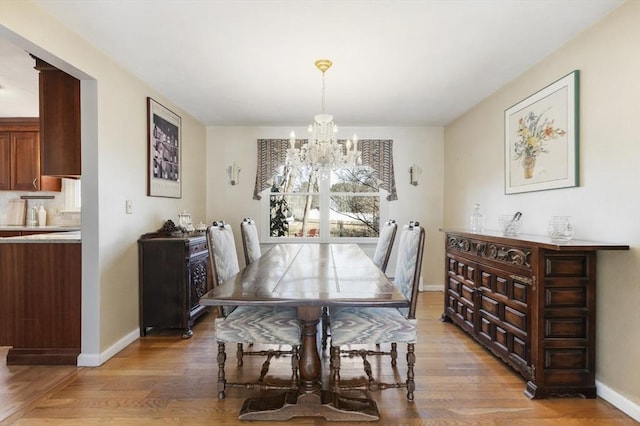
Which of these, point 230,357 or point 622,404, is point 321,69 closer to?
point 230,357

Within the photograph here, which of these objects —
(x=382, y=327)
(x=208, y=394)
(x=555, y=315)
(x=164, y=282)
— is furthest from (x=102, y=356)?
(x=555, y=315)

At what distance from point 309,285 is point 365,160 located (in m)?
3.32

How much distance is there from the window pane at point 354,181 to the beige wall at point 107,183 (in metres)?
2.64

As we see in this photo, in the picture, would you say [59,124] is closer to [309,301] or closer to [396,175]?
[309,301]

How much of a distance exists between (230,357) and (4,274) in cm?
184

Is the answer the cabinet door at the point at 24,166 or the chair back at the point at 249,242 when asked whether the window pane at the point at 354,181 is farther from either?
the cabinet door at the point at 24,166

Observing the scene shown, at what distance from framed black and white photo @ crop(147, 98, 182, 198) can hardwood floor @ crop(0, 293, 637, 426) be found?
1.63 metres

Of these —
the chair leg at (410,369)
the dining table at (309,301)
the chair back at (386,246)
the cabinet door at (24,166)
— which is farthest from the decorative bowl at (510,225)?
the cabinet door at (24,166)

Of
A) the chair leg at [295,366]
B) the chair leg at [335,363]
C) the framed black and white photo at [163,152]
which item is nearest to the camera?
the chair leg at [335,363]

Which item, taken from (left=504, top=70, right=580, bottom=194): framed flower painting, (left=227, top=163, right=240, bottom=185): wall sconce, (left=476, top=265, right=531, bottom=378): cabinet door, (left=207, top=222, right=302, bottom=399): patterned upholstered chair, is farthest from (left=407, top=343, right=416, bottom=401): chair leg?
(left=227, top=163, right=240, bottom=185): wall sconce

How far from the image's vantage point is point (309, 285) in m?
1.98

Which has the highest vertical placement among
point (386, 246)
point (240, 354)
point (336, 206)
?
point (336, 206)

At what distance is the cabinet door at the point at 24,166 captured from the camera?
15.8ft

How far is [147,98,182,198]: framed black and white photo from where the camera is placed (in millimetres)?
3510
